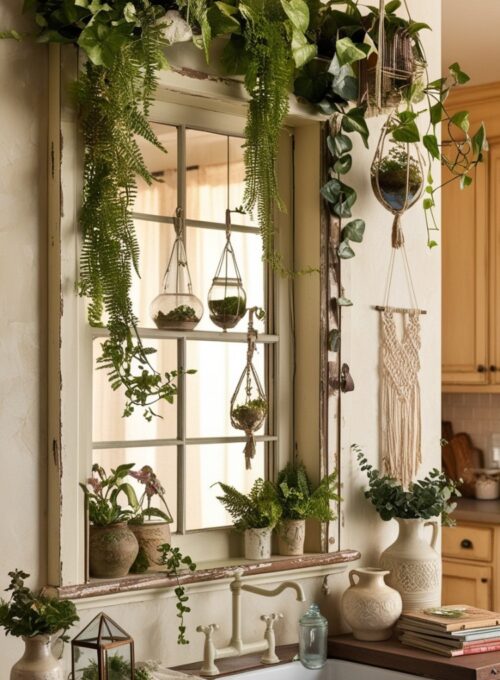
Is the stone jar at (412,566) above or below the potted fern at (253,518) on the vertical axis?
below

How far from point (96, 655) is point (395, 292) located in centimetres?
139

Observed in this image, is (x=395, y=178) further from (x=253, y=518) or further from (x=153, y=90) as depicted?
(x=253, y=518)

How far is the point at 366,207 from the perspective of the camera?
2998 millimetres

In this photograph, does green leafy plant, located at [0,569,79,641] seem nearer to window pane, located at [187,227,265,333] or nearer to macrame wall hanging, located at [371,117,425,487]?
window pane, located at [187,227,265,333]

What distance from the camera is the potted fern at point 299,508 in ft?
9.11

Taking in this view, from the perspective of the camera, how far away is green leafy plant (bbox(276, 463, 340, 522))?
278 centimetres

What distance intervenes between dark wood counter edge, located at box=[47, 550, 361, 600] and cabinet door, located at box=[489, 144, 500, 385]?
234cm

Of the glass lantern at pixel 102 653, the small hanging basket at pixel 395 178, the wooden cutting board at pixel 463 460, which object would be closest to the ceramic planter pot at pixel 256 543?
the glass lantern at pixel 102 653

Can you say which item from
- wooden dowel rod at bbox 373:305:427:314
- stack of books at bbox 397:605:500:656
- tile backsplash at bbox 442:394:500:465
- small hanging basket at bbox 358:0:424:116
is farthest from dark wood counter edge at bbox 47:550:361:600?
tile backsplash at bbox 442:394:500:465

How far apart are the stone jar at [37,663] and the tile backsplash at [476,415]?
3.61m

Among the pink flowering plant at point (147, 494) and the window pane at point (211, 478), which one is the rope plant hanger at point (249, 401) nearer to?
the window pane at point (211, 478)

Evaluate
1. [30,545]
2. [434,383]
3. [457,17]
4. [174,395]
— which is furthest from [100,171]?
[457,17]

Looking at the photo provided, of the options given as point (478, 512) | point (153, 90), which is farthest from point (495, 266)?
point (153, 90)

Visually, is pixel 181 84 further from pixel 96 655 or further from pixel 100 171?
pixel 96 655
